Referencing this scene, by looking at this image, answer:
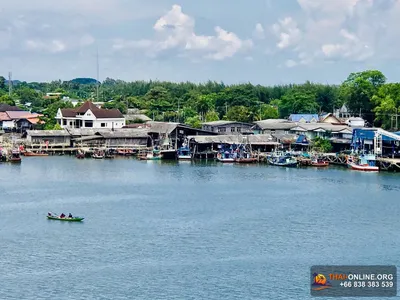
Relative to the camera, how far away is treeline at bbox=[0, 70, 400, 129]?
6247cm

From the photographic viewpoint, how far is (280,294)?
21609mm

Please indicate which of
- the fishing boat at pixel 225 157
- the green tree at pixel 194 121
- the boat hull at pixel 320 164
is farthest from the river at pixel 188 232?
the green tree at pixel 194 121

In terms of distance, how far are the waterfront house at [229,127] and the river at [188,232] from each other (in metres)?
14.9

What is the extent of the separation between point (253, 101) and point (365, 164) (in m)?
26.8

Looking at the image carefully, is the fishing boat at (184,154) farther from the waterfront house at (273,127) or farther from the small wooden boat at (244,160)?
the waterfront house at (273,127)

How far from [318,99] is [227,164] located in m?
25.9

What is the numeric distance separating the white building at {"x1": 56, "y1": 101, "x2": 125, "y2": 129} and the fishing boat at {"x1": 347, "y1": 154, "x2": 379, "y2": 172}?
72.7 ft

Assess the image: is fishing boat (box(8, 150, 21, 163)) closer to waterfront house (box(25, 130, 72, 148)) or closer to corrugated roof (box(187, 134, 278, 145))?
waterfront house (box(25, 130, 72, 148))

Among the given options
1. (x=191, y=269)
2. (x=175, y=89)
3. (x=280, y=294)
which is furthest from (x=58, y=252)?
(x=175, y=89)

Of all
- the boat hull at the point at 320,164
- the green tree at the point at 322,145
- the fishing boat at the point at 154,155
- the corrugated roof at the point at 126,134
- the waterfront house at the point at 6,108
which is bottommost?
the boat hull at the point at 320,164

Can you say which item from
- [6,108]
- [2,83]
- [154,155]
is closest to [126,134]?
[154,155]

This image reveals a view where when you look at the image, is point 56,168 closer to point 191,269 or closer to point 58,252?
point 58,252

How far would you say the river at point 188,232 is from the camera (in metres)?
22.4

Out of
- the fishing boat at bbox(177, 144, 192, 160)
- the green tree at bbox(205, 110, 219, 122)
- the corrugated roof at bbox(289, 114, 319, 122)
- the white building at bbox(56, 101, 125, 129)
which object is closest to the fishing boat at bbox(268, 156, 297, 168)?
the fishing boat at bbox(177, 144, 192, 160)
